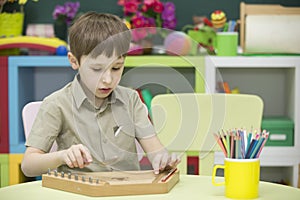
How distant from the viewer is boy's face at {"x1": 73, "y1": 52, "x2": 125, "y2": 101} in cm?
123

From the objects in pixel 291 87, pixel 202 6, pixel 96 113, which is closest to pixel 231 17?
pixel 202 6

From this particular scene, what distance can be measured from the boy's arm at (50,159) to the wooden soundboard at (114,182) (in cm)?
3

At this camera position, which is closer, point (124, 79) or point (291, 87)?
point (124, 79)

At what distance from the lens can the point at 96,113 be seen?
1391 mm

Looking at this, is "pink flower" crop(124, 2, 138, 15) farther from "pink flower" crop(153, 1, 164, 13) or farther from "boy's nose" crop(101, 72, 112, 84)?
"boy's nose" crop(101, 72, 112, 84)

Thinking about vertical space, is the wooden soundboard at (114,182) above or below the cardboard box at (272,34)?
below

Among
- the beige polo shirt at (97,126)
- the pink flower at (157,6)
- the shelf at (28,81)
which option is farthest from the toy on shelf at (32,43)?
the beige polo shirt at (97,126)

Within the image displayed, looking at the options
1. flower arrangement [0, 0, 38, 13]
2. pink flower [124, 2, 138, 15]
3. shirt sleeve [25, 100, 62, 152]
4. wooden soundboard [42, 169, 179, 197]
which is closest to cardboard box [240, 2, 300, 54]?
pink flower [124, 2, 138, 15]

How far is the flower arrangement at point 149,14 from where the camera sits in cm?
296

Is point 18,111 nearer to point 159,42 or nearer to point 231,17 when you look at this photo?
point 231,17

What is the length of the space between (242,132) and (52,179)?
38 centimetres

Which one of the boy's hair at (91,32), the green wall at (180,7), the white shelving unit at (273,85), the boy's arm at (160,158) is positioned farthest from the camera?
the green wall at (180,7)

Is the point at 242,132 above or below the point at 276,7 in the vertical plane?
below

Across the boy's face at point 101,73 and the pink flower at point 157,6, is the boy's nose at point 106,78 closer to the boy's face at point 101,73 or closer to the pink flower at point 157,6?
the boy's face at point 101,73
